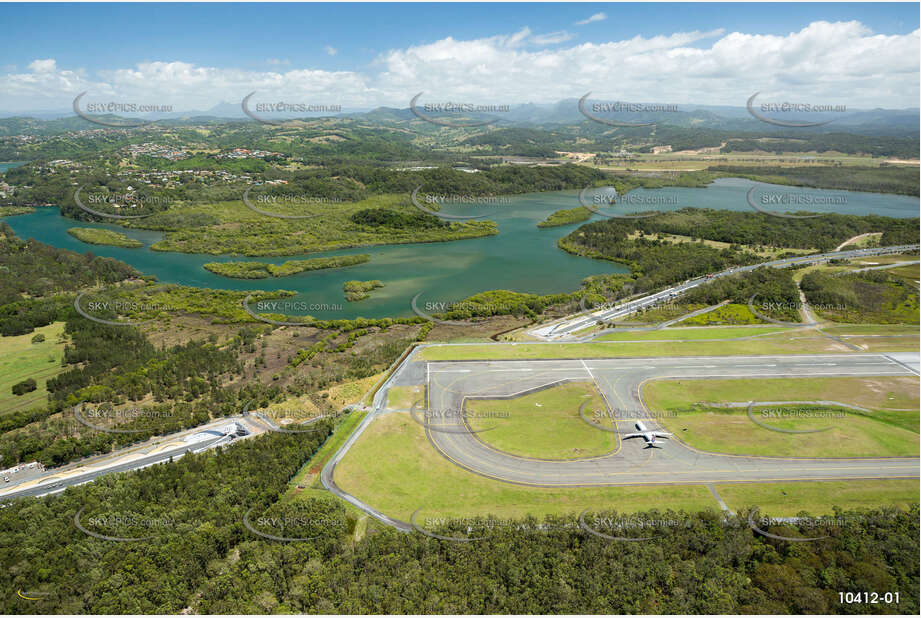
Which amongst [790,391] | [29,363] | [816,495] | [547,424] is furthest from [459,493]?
[29,363]

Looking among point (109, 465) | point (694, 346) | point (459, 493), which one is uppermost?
point (694, 346)

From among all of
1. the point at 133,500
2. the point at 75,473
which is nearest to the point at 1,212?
the point at 75,473

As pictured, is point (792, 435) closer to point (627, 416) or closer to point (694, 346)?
point (627, 416)

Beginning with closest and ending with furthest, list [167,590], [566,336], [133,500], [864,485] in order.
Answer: [167,590], [133,500], [864,485], [566,336]

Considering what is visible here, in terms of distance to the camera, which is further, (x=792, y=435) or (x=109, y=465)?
(x=792, y=435)

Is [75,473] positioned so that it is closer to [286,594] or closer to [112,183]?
[286,594]

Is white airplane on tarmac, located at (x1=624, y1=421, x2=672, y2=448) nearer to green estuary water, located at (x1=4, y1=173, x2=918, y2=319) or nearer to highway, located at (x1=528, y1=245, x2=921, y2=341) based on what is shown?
highway, located at (x1=528, y1=245, x2=921, y2=341)
